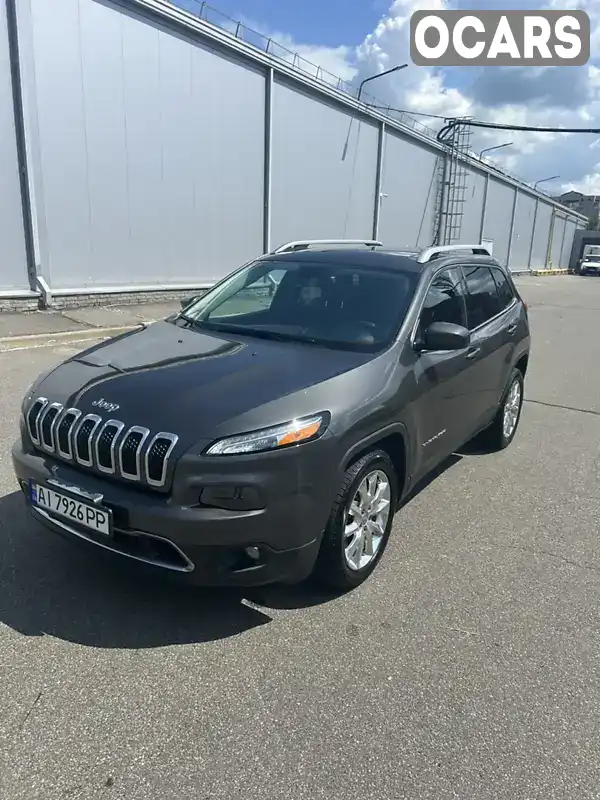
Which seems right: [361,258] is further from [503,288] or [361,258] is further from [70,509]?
[70,509]

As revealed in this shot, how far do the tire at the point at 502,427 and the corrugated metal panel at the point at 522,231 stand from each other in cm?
3945

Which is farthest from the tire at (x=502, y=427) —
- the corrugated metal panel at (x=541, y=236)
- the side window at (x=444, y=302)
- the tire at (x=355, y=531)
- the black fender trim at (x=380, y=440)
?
the corrugated metal panel at (x=541, y=236)

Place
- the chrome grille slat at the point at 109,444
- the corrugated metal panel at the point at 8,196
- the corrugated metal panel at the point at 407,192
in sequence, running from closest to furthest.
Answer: the chrome grille slat at the point at 109,444
the corrugated metal panel at the point at 8,196
the corrugated metal panel at the point at 407,192

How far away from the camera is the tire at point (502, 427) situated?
17.3ft

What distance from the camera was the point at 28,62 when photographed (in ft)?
36.0

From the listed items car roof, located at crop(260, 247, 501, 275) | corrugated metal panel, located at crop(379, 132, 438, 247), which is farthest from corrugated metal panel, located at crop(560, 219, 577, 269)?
car roof, located at crop(260, 247, 501, 275)

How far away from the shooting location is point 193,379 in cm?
296

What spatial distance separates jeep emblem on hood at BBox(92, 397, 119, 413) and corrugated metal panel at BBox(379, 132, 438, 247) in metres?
21.8

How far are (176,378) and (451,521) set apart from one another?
84.1 inches

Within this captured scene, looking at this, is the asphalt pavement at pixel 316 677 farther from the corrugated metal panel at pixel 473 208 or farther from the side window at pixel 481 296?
the corrugated metal panel at pixel 473 208

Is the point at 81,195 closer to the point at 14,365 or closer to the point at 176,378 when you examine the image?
the point at 14,365

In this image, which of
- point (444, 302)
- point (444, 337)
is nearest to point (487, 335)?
point (444, 302)

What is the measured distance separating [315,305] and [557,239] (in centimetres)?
5537

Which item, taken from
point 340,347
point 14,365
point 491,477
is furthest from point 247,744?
→ point 14,365
